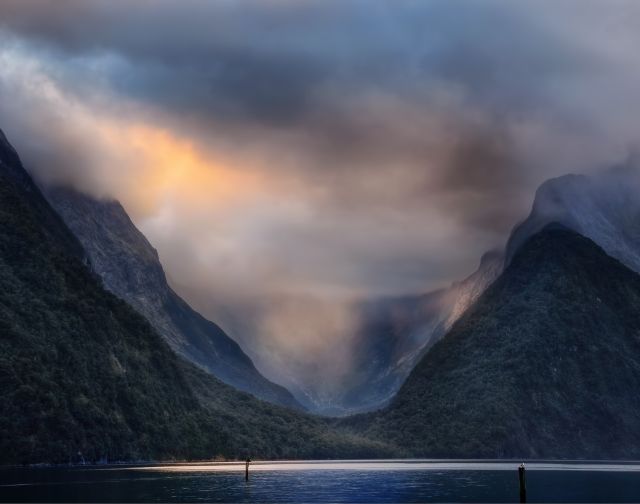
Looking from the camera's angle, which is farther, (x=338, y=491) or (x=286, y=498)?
(x=338, y=491)

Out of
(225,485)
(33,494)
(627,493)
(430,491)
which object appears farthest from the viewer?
(225,485)

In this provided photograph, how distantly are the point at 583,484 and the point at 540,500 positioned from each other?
48.1m

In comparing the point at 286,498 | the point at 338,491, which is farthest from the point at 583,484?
the point at 286,498

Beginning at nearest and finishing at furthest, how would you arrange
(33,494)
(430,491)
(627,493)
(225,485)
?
1. (33,494)
2. (627,493)
3. (430,491)
4. (225,485)

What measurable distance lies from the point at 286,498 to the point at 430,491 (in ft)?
107

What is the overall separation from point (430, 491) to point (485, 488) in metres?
14.0

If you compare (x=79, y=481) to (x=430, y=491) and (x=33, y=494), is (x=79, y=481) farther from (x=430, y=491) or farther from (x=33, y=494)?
(x=430, y=491)

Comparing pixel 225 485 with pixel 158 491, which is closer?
pixel 158 491

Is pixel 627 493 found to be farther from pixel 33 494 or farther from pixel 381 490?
pixel 33 494

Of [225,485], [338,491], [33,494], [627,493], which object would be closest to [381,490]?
[338,491]

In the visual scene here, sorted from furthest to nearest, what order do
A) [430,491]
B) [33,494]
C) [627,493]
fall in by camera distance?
[430,491], [627,493], [33,494]

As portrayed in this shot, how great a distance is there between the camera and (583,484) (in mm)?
174500

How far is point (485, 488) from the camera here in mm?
161875

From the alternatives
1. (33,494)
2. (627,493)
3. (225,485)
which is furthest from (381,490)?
(33,494)
